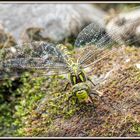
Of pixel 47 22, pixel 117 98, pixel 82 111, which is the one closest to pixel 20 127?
pixel 82 111

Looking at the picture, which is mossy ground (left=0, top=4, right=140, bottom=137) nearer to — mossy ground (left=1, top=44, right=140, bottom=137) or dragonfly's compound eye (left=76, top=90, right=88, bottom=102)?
mossy ground (left=1, top=44, right=140, bottom=137)

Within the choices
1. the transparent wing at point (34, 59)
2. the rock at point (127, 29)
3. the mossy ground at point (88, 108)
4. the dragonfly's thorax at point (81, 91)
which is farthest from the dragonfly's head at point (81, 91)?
the rock at point (127, 29)

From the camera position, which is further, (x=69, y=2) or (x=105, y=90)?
(x=69, y=2)

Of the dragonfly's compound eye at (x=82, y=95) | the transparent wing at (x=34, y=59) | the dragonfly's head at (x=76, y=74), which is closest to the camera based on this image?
the dragonfly's compound eye at (x=82, y=95)

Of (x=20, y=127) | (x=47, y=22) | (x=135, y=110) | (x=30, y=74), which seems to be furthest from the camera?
(x=47, y=22)

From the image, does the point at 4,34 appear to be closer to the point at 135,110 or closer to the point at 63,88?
the point at 63,88

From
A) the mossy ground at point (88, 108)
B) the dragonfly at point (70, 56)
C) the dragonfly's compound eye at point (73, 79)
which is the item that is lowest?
the mossy ground at point (88, 108)

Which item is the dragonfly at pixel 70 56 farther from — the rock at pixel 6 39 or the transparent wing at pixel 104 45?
the rock at pixel 6 39
